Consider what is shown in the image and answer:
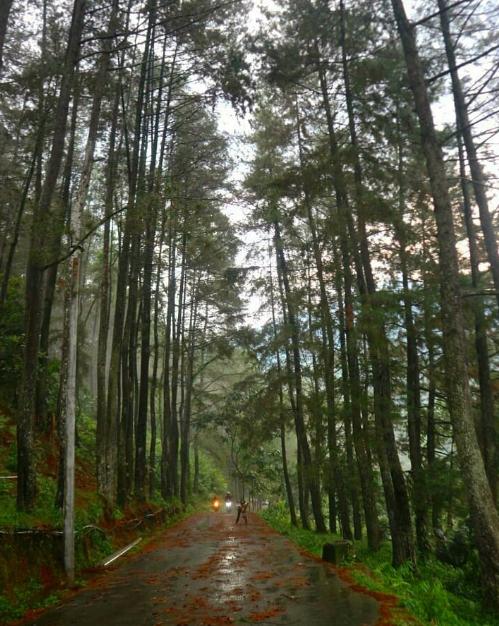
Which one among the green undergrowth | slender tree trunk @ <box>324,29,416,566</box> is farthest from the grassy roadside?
slender tree trunk @ <box>324,29,416,566</box>

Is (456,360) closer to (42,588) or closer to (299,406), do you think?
(42,588)

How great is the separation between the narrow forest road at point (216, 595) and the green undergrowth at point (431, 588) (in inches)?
23.1

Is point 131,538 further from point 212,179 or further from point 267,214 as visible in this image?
point 212,179

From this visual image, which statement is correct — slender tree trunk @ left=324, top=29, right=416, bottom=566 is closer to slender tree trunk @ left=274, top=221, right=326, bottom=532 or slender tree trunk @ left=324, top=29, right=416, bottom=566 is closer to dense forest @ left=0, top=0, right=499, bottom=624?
dense forest @ left=0, top=0, right=499, bottom=624

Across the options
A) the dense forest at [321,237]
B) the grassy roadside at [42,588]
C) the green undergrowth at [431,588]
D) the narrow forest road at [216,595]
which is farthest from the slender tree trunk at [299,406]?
the grassy roadside at [42,588]

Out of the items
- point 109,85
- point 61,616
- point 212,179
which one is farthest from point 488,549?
point 212,179

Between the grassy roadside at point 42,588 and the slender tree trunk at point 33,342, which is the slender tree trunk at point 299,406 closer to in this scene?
the grassy roadside at point 42,588

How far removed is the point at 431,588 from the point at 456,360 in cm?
361

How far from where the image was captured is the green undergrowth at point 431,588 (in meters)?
6.18

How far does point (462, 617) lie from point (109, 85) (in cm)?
1391

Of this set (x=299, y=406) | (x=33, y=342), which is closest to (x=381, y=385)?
(x=299, y=406)

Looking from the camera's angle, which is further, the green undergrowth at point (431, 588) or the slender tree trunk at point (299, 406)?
the slender tree trunk at point (299, 406)

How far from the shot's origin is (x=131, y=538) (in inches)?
509

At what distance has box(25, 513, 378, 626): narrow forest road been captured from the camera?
223 inches
